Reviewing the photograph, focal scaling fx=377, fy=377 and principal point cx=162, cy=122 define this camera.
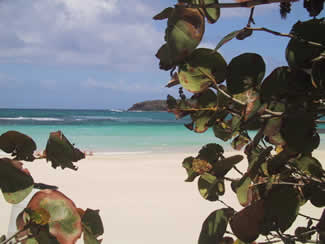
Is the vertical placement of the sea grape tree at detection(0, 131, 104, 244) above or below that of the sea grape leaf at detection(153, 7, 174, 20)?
below

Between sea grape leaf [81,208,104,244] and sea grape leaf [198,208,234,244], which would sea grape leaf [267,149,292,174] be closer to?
sea grape leaf [198,208,234,244]

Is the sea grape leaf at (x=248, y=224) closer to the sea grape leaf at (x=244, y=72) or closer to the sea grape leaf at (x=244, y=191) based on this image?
the sea grape leaf at (x=244, y=191)

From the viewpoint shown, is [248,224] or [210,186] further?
[210,186]

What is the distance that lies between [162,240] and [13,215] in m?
2.03

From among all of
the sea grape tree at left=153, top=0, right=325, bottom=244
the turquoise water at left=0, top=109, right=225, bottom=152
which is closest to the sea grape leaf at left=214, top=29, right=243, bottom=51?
the sea grape tree at left=153, top=0, right=325, bottom=244

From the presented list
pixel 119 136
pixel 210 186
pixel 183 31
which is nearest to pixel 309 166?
pixel 210 186

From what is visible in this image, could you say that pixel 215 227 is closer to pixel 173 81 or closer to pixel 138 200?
pixel 173 81

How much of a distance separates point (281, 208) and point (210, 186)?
0.40 ft

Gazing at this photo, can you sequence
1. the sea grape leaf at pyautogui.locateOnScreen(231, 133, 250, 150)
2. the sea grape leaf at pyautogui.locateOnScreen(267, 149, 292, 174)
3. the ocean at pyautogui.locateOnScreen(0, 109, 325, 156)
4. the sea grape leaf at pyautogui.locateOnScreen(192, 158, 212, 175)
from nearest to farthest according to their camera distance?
the sea grape leaf at pyautogui.locateOnScreen(267, 149, 292, 174), the sea grape leaf at pyautogui.locateOnScreen(192, 158, 212, 175), the sea grape leaf at pyautogui.locateOnScreen(231, 133, 250, 150), the ocean at pyautogui.locateOnScreen(0, 109, 325, 156)

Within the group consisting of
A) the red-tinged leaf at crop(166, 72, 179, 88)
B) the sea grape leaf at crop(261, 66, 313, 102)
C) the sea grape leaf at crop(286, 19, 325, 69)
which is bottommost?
the red-tinged leaf at crop(166, 72, 179, 88)

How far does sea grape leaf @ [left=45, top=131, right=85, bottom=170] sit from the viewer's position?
1.39 ft

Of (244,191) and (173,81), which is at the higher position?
(173,81)

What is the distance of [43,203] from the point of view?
353mm

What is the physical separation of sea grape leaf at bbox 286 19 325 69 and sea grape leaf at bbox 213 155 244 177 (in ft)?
0.45
